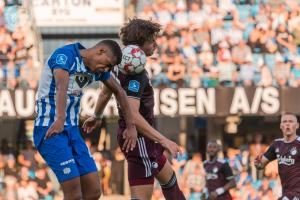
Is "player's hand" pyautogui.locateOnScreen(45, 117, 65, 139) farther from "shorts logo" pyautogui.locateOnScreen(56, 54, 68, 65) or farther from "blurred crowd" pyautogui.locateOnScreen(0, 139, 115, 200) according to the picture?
"blurred crowd" pyautogui.locateOnScreen(0, 139, 115, 200)

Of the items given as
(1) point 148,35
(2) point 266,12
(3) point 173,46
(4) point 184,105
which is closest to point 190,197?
(4) point 184,105

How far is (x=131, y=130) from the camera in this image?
637cm

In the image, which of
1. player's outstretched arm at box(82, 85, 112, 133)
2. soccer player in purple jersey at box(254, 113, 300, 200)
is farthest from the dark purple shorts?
soccer player in purple jersey at box(254, 113, 300, 200)

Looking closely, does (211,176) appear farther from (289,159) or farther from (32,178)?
(32,178)

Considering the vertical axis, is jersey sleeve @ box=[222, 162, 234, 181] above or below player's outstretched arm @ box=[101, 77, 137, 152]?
below

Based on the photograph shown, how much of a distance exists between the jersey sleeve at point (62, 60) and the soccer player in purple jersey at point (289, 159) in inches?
132

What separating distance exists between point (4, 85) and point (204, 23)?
16.3ft

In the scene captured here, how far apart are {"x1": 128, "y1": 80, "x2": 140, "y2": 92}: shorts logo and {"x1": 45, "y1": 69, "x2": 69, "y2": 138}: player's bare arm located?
72 centimetres

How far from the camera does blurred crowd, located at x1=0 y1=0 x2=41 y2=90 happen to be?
18.1 metres

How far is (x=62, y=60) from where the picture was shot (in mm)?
6020

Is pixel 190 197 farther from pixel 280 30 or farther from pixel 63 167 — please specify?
pixel 63 167

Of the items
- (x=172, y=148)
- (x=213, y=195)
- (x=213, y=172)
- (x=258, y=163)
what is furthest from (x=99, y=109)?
(x=213, y=172)

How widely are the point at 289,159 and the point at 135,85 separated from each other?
2.95 meters

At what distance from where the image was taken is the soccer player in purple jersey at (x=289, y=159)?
8.78 meters
